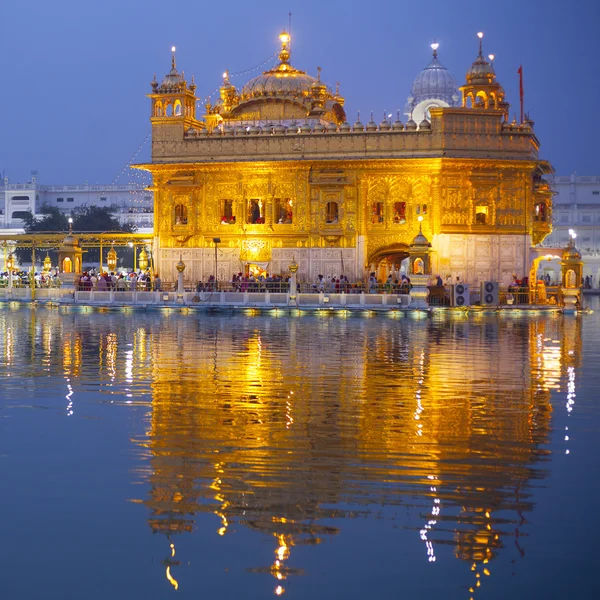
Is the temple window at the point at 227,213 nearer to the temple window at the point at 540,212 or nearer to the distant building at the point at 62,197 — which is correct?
the temple window at the point at 540,212

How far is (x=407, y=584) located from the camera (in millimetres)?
4352

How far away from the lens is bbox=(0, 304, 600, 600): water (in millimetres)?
4477

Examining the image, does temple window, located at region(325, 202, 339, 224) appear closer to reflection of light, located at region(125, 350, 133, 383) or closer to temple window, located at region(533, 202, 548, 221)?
temple window, located at region(533, 202, 548, 221)

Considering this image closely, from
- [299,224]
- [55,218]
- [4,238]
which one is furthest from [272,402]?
[55,218]

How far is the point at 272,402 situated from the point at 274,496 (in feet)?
12.8

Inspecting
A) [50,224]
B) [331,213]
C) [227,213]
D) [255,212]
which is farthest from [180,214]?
[50,224]

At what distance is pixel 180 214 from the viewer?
125 ft

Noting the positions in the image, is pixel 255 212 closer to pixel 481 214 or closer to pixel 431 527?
pixel 481 214

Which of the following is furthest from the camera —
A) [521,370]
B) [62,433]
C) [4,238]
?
[4,238]

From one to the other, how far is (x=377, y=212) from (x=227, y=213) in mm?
5826

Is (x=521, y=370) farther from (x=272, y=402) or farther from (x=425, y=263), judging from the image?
(x=425, y=263)

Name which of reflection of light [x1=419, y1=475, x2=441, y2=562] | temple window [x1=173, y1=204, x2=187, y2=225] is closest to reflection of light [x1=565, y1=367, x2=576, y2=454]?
reflection of light [x1=419, y1=475, x2=441, y2=562]

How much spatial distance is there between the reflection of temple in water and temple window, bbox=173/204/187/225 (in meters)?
23.2

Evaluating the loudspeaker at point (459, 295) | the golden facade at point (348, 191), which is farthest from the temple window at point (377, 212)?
the loudspeaker at point (459, 295)
